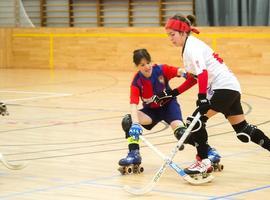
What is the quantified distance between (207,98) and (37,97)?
27.1 feet

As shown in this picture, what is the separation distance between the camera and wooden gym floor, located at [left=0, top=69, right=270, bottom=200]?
5645mm

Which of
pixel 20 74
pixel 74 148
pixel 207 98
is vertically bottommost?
pixel 20 74

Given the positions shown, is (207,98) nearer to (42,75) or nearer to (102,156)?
(102,156)

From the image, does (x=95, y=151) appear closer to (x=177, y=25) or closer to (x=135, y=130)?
(x=135, y=130)

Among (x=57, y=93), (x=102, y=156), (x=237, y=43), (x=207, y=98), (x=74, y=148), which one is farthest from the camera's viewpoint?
(x=237, y=43)

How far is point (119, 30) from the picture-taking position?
20703 millimetres

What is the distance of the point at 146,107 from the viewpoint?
22.2ft

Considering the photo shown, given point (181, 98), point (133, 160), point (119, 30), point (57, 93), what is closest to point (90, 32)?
point (119, 30)

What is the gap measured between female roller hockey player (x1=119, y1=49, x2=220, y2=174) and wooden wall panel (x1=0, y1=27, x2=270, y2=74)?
39.1 feet

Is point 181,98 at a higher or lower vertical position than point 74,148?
lower

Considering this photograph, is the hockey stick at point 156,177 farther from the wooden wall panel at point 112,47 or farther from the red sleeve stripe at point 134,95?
the wooden wall panel at point 112,47

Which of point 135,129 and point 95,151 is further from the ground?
point 135,129

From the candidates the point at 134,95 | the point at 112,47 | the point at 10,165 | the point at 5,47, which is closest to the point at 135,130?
the point at 134,95

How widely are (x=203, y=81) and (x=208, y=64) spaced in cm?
36
